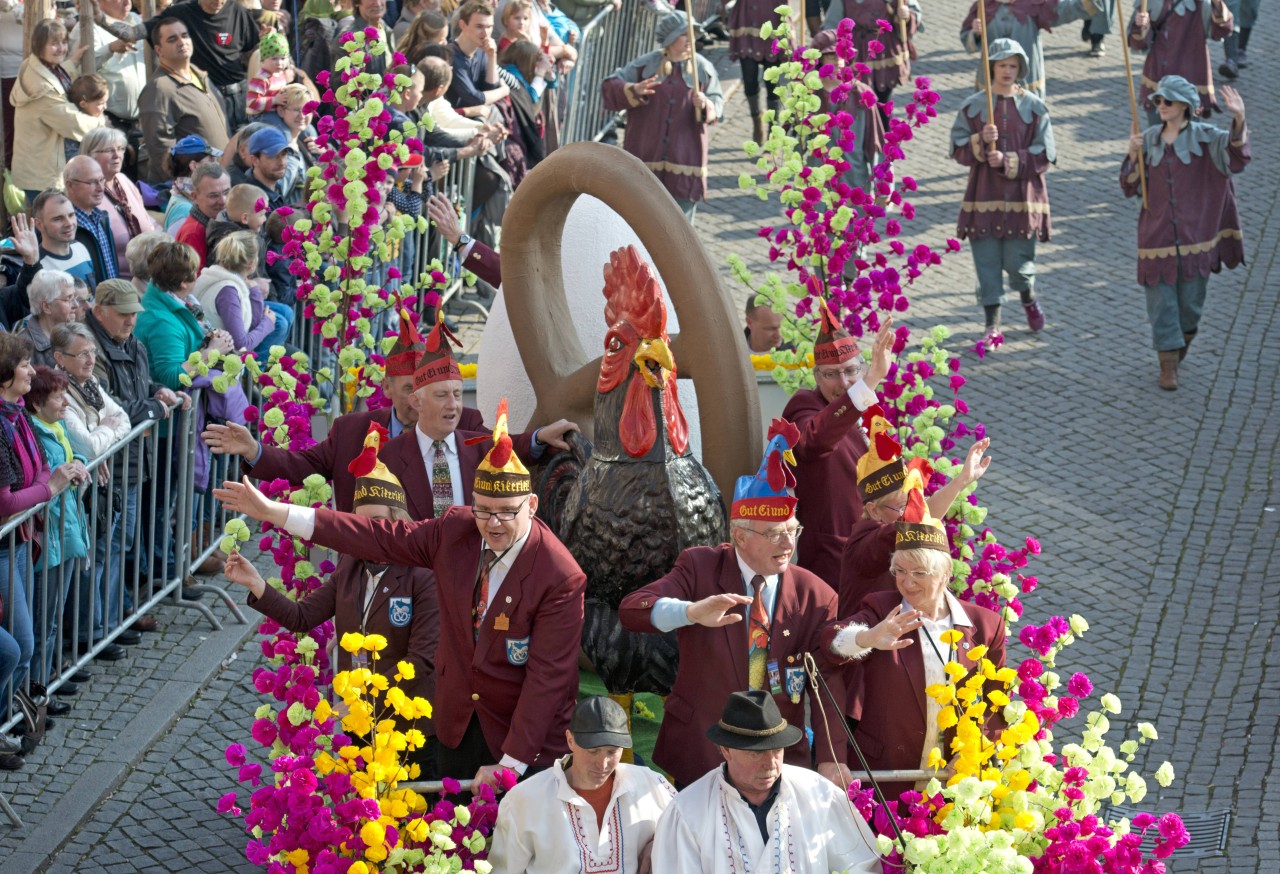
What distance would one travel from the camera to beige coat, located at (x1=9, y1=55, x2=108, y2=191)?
11516 millimetres

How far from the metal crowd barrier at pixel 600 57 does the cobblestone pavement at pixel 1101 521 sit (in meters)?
1.11

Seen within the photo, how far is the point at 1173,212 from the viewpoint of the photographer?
13.2 meters

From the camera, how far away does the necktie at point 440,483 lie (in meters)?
7.82

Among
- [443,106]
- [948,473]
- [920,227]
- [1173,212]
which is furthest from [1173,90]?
[948,473]

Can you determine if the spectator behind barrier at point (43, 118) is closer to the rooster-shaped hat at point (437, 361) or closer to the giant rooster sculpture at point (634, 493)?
the rooster-shaped hat at point (437, 361)

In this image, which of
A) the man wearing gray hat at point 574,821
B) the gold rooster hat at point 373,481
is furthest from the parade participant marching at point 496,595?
the gold rooster hat at point 373,481

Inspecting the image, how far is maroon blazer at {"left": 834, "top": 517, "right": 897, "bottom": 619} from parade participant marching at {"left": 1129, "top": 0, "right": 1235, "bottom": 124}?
34.0 feet

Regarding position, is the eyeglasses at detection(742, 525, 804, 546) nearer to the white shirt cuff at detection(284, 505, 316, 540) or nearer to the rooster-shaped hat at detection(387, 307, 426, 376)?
the white shirt cuff at detection(284, 505, 316, 540)

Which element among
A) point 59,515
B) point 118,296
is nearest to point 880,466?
point 59,515

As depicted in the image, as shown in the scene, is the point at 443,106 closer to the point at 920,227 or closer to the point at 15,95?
the point at 15,95

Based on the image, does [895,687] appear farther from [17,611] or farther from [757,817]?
[17,611]

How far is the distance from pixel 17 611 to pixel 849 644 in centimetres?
392

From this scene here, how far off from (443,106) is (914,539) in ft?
24.9

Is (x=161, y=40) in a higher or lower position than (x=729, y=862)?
higher
